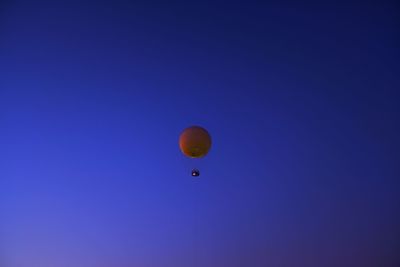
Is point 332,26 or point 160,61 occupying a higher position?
point 332,26

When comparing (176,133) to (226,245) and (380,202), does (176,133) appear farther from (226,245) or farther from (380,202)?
(380,202)

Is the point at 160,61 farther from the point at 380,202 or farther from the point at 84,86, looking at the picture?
the point at 380,202

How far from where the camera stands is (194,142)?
547 cm

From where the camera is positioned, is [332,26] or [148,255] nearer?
[332,26]

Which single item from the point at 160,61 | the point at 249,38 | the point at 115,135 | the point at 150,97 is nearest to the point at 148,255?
the point at 115,135

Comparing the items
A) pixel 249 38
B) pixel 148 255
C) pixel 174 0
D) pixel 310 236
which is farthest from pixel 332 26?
pixel 148 255

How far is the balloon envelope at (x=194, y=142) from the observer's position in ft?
18.0

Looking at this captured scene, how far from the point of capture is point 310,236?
271 inches

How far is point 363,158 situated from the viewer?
6.75 m

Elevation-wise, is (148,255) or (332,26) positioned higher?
(332,26)

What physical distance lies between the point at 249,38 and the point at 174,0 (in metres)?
1.20

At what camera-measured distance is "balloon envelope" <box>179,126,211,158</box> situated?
548cm

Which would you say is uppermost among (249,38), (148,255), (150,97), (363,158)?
(249,38)

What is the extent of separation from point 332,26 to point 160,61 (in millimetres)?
2534
